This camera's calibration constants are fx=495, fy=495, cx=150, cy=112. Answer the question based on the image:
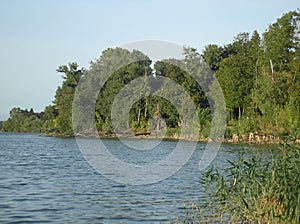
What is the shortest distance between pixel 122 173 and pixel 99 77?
55.7m

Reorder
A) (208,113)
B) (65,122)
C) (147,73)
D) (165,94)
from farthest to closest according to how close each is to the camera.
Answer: (65,122)
(147,73)
(165,94)
(208,113)

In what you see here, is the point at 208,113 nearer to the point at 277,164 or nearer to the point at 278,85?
the point at 278,85

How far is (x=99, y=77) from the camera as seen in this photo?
261ft

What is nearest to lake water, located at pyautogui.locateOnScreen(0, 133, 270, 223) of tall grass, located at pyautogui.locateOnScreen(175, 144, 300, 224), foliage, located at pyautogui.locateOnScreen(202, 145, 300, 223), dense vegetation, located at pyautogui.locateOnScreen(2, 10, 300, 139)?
tall grass, located at pyautogui.locateOnScreen(175, 144, 300, 224)

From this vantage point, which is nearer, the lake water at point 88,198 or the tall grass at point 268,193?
the tall grass at point 268,193

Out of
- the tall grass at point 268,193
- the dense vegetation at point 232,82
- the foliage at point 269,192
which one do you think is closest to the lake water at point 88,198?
the tall grass at point 268,193

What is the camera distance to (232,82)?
201ft

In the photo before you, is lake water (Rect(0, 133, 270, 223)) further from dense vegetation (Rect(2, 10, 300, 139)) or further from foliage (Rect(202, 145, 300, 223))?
dense vegetation (Rect(2, 10, 300, 139))

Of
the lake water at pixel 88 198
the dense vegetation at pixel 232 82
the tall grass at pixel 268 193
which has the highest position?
the dense vegetation at pixel 232 82

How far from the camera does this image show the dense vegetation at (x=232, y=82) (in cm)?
5434

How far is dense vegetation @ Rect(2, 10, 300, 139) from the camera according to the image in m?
54.3

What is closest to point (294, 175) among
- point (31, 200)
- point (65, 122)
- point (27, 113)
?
point (31, 200)

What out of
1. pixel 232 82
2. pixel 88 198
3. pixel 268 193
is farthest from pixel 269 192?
pixel 232 82

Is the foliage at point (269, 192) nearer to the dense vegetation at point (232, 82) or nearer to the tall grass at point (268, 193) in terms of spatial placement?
the tall grass at point (268, 193)
